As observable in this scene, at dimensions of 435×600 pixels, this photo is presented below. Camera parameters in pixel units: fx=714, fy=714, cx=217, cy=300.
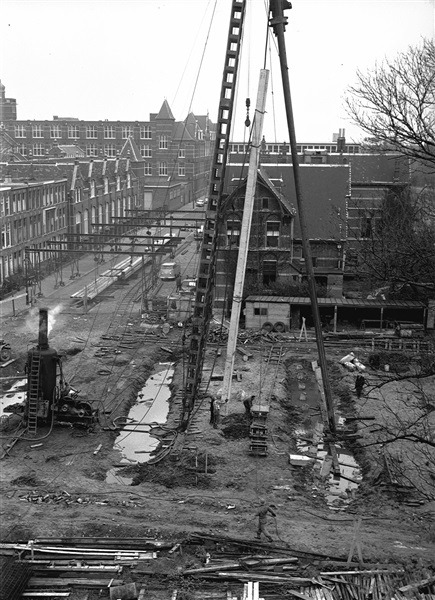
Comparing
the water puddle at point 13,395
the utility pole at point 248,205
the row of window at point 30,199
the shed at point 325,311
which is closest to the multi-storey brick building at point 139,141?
the row of window at point 30,199

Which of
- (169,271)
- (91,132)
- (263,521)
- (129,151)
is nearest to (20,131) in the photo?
(91,132)

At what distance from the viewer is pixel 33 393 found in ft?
71.2

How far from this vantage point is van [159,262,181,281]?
48031 mm

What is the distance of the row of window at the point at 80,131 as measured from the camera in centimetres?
8706

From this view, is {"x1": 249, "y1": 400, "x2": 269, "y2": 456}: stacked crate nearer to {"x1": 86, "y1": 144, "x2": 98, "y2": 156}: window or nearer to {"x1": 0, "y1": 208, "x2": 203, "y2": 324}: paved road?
{"x1": 0, "y1": 208, "x2": 203, "y2": 324}: paved road

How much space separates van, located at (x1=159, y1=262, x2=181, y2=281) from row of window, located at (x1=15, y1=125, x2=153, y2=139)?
141ft

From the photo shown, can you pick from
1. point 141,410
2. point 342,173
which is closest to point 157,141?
point 342,173

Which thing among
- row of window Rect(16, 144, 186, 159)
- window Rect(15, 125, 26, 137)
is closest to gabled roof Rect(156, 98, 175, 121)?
row of window Rect(16, 144, 186, 159)

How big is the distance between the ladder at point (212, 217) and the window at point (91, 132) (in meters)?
71.7

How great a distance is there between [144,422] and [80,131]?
7109 cm

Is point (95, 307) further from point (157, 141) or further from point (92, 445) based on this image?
point (157, 141)

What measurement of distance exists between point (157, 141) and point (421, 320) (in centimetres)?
5860

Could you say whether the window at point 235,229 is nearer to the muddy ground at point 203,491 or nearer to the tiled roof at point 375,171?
the tiled roof at point 375,171

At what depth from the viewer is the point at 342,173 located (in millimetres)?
41938
